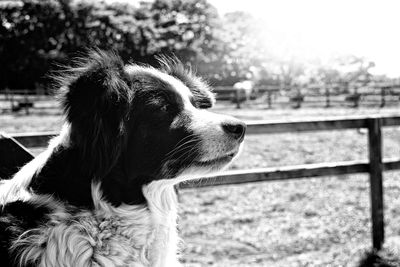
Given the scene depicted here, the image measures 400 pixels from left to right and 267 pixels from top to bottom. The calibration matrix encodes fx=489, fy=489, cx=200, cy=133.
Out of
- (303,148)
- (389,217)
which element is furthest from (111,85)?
(303,148)

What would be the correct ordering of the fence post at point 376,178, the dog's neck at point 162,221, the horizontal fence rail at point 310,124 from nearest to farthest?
1. the dog's neck at point 162,221
2. the horizontal fence rail at point 310,124
3. the fence post at point 376,178

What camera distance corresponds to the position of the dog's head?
2035mm

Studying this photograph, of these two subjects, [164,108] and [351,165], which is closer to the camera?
[164,108]

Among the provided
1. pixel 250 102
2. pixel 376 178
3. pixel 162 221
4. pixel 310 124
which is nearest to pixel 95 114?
pixel 162 221

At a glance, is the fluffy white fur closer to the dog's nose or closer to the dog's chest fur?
the dog's chest fur

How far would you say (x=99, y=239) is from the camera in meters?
2.09

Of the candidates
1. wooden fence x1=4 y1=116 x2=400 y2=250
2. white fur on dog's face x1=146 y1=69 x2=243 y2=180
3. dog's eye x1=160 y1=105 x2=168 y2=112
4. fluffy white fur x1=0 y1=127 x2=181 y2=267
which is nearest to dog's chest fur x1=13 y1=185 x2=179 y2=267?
fluffy white fur x1=0 y1=127 x2=181 y2=267

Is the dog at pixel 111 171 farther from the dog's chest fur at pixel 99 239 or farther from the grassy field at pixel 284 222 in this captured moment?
the grassy field at pixel 284 222

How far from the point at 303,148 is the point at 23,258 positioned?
967 cm

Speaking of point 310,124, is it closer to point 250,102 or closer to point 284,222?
point 284,222

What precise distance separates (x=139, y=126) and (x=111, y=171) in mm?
250

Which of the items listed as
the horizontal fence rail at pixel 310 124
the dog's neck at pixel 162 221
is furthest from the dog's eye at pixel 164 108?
the horizontal fence rail at pixel 310 124

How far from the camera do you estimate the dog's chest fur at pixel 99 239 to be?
6.63ft

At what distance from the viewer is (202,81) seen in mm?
2990
